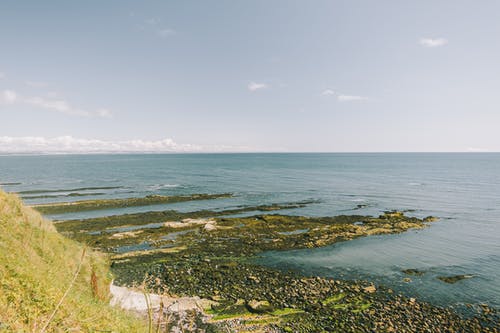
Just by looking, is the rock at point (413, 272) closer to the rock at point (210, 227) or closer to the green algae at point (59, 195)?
the rock at point (210, 227)

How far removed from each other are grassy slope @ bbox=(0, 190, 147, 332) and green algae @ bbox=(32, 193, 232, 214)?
29715 millimetres

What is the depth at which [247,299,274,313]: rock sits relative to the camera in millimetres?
16781

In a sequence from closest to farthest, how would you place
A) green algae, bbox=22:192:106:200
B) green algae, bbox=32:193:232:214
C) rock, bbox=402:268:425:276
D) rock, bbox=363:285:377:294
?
rock, bbox=363:285:377:294, rock, bbox=402:268:425:276, green algae, bbox=32:193:232:214, green algae, bbox=22:192:106:200

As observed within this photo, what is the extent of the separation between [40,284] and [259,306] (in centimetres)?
1234

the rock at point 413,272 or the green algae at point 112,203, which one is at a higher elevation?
the green algae at point 112,203

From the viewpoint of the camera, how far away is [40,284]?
9.67 metres

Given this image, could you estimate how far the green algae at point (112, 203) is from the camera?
43216 millimetres

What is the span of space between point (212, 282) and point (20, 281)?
43.8 feet

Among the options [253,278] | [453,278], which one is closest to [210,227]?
[253,278]

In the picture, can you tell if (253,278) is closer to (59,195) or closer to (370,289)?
(370,289)

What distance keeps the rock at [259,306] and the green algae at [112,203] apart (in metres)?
37.5

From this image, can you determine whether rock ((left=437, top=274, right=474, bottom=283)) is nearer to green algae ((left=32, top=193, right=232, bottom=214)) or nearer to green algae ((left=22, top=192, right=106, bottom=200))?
green algae ((left=32, top=193, right=232, bottom=214))

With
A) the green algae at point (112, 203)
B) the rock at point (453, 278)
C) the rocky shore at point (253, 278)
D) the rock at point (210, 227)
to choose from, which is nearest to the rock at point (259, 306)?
the rocky shore at point (253, 278)

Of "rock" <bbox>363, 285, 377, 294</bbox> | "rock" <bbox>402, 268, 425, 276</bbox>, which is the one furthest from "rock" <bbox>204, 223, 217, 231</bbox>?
"rock" <bbox>402, 268, 425, 276</bbox>
